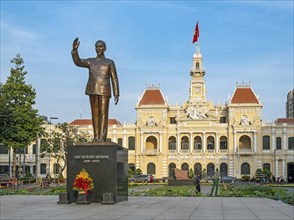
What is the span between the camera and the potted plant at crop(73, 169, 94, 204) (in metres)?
16.3

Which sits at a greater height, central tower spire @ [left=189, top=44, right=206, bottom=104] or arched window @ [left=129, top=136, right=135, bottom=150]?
central tower spire @ [left=189, top=44, right=206, bottom=104]

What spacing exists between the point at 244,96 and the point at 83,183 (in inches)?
2494

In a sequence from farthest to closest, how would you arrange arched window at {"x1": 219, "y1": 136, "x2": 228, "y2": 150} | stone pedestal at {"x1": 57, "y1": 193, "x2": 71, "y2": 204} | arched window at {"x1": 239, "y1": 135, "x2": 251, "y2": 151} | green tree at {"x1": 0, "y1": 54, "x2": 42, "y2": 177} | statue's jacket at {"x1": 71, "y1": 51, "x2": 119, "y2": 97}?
1. arched window at {"x1": 239, "y1": 135, "x2": 251, "y2": 151}
2. arched window at {"x1": 219, "y1": 136, "x2": 228, "y2": 150}
3. green tree at {"x1": 0, "y1": 54, "x2": 42, "y2": 177}
4. statue's jacket at {"x1": 71, "y1": 51, "x2": 119, "y2": 97}
5. stone pedestal at {"x1": 57, "y1": 193, "x2": 71, "y2": 204}

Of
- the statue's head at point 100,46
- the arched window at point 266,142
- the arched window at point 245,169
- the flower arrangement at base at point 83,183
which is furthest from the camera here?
the arched window at point 266,142

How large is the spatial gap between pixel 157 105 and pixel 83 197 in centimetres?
6188

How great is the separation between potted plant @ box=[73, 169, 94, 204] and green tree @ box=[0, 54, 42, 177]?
1026 inches

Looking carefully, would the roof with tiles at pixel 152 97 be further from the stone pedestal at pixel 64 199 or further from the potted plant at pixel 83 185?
the potted plant at pixel 83 185

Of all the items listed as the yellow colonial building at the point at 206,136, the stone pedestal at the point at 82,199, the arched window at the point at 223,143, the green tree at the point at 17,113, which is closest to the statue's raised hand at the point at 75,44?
the stone pedestal at the point at 82,199

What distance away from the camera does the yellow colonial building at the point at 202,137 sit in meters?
74.1

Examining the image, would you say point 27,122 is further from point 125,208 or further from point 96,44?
point 125,208

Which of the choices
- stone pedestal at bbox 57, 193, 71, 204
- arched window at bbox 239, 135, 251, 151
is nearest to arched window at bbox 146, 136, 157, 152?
arched window at bbox 239, 135, 251, 151

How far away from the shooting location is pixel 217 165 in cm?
7425

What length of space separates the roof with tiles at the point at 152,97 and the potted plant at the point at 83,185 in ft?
205

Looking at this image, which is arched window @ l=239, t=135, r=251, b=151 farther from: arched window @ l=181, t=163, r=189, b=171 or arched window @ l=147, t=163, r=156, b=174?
arched window @ l=147, t=163, r=156, b=174
